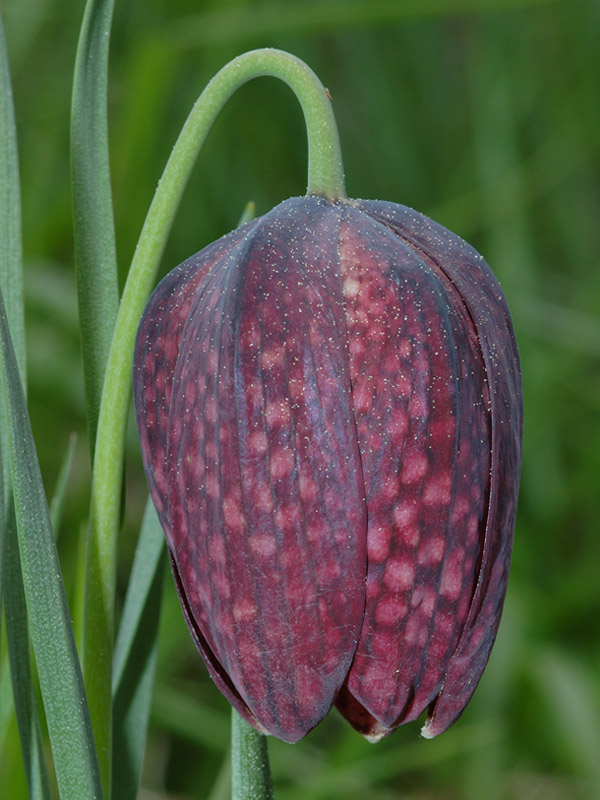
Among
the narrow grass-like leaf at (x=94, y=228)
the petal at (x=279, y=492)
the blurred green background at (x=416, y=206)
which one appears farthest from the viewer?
the blurred green background at (x=416, y=206)

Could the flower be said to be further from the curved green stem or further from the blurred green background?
the blurred green background

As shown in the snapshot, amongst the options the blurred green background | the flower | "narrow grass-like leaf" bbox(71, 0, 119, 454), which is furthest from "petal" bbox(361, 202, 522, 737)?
the blurred green background

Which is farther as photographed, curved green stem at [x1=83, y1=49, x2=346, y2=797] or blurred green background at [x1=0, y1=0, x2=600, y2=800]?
blurred green background at [x1=0, y1=0, x2=600, y2=800]

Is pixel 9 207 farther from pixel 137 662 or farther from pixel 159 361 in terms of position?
pixel 137 662

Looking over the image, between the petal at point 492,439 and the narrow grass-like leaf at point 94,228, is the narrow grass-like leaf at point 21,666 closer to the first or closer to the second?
the narrow grass-like leaf at point 94,228

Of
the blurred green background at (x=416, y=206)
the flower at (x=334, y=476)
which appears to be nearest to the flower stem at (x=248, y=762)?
the flower at (x=334, y=476)

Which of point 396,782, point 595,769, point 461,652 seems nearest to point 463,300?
point 461,652

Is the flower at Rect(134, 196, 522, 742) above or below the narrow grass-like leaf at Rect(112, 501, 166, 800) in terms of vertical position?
above
